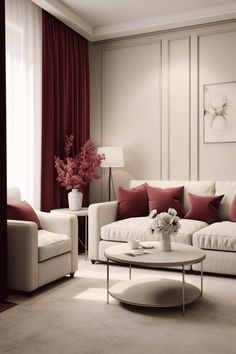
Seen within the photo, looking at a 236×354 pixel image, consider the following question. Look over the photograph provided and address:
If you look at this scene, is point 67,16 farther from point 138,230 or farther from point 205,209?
point 205,209

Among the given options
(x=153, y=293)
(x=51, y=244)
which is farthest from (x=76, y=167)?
(x=153, y=293)

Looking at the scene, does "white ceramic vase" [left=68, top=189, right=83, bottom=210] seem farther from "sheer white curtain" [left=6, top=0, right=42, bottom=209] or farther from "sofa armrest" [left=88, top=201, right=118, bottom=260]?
"sheer white curtain" [left=6, top=0, right=42, bottom=209]

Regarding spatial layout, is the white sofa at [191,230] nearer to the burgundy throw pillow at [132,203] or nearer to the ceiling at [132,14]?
the burgundy throw pillow at [132,203]

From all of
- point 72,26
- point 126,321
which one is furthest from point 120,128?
point 126,321

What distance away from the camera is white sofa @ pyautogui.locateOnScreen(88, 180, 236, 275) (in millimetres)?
3934

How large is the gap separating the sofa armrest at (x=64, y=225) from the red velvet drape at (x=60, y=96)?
75 centimetres

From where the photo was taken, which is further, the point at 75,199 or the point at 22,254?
the point at 75,199

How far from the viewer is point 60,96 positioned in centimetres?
518

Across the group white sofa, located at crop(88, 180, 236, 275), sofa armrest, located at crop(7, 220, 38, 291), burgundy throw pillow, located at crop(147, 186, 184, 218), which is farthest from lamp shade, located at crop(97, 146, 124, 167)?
sofa armrest, located at crop(7, 220, 38, 291)

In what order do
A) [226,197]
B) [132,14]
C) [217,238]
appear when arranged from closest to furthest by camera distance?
[217,238] < [226,197] < [132,14]

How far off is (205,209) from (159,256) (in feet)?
5.27

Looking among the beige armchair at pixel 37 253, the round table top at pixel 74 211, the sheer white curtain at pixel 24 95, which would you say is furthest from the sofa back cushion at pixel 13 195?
the round table top at pixel 74 211

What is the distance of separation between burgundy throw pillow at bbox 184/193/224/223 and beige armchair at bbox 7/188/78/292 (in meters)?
1.42

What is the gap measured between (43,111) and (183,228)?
2.14m
